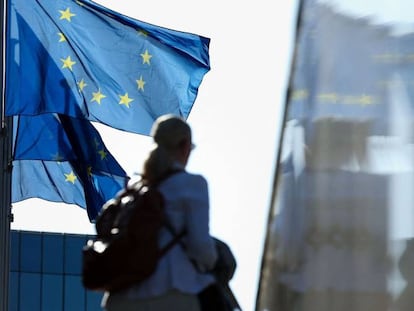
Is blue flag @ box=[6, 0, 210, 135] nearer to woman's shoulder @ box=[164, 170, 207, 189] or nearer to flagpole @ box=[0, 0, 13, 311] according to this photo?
flagpole @ box=[0, 0, 13, 311]

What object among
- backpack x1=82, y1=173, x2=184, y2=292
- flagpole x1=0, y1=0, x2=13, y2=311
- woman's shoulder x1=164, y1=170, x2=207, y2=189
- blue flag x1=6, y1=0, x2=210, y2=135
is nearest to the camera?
backpack x1=82, y1=173, x2=184, y2=292

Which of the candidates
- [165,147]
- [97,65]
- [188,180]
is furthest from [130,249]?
[97,65]

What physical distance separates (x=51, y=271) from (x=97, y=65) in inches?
1665

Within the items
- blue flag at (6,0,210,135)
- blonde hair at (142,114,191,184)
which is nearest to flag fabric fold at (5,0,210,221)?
blue flag at (6,0,210,135)

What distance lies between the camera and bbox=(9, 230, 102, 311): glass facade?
59.3 metres

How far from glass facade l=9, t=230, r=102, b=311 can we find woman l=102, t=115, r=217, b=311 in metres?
51.9

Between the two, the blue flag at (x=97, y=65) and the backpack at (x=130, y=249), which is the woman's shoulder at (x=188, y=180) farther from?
the blue flag at (x=97, y=65)

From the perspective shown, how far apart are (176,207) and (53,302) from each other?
52688mm

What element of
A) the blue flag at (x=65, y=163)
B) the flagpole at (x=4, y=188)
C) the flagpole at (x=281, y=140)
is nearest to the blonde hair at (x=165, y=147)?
the flagpole at (x=281, y=140)

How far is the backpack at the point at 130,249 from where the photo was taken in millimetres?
7133

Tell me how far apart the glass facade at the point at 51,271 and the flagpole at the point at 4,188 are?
41.4m

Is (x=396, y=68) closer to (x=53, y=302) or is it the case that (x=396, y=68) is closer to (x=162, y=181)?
(x=162, y=181)

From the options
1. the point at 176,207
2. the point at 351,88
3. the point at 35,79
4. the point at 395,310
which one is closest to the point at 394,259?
the point at 395,310

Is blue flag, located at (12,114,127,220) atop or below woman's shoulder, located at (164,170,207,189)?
Answer: atop
